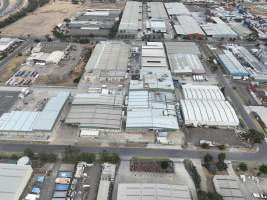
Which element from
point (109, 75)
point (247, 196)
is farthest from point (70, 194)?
point (109, 75)

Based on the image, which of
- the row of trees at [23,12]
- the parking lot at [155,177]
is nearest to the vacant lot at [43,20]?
the row of trees at [23,12]

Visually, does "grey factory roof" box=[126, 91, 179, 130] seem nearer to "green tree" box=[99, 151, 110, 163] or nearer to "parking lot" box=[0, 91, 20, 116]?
"green tree" box=[99, 151, 110, 163]

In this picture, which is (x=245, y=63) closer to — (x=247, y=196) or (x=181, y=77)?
(x=181, y=77)

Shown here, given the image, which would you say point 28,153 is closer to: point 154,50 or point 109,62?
point 109,62

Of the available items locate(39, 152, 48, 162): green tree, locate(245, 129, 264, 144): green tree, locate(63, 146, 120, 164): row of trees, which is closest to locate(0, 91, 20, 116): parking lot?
locate(39, 152, 48, 162): green tree

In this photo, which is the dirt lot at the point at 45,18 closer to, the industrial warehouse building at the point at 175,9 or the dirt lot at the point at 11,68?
the dirt lot at the point at 11,68
